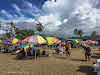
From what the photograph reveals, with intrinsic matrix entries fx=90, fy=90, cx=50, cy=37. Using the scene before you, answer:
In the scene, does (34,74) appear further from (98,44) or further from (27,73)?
(98,44)

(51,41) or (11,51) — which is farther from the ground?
(51,41)

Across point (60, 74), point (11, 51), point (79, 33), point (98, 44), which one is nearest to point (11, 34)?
point (11, 51)

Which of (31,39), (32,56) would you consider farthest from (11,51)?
(31,39)

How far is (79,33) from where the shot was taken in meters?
69.2

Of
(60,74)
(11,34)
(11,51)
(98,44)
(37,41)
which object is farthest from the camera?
(11,34)

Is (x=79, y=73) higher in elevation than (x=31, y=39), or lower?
lower

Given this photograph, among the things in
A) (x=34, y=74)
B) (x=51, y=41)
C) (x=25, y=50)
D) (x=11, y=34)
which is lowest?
(x=34, y=74)

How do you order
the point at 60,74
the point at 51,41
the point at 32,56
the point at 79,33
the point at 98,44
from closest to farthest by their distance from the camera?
1. the point at 60,74
2. the point at 32,56
3. the point at 51,41
4. the point at 98,44
5. the point at 79,33

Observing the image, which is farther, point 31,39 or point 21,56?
point 21,56

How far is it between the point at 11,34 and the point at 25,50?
32.4 metres

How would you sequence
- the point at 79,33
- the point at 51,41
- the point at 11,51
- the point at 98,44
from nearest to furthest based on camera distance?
the point at 51,41, the point at 11,51, the point at 98,44, the point at 79,33

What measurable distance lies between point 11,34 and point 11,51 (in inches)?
1058

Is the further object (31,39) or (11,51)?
(11,51)

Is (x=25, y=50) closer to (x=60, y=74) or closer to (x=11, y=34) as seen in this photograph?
(x=60, y=74)
